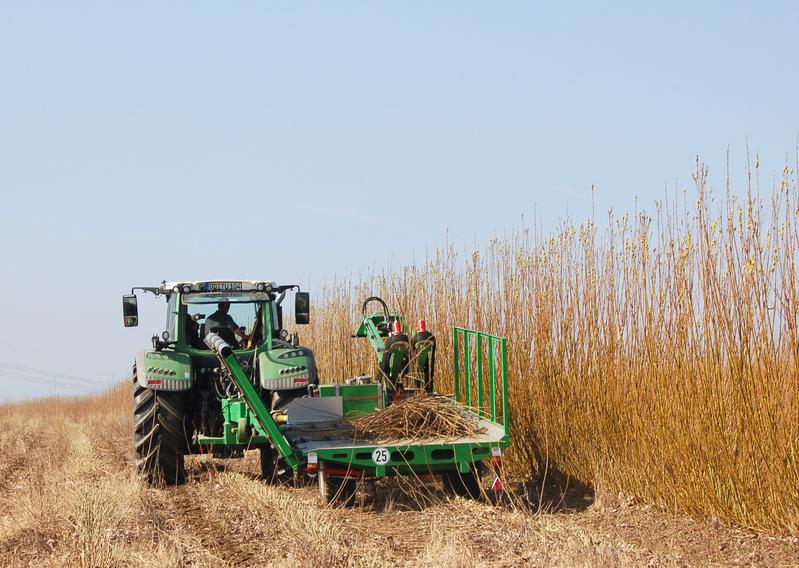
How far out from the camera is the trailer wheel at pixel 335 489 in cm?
797

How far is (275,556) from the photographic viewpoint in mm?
6188

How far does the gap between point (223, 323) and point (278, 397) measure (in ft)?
3.55

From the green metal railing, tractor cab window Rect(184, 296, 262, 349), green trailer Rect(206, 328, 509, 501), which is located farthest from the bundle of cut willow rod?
tractor cab window Rect(184, 296, 262, 349)

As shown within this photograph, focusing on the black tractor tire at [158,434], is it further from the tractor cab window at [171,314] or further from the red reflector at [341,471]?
the red reflector at [341,471]

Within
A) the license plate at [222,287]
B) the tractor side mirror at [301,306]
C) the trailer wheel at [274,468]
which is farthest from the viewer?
the license plate at [222,287]

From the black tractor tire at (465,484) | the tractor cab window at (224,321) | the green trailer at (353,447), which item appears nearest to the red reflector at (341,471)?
the green trailer at (353,447)

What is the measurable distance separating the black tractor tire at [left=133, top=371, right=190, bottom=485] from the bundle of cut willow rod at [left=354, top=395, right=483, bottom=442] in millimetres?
1823

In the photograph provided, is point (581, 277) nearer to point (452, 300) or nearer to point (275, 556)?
point (452, 300)

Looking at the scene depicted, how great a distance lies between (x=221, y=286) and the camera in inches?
391

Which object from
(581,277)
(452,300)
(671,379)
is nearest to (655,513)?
(671,379)

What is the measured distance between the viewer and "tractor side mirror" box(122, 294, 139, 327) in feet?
31.5

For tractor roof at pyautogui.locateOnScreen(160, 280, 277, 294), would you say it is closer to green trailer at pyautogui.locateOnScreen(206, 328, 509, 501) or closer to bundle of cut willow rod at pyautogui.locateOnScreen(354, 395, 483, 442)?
green trailer at pyautogui.locateOnScreen(206, 328, 509, 501)

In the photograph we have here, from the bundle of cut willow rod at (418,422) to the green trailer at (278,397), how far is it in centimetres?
12

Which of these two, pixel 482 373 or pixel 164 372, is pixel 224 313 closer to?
pixel 164 372
